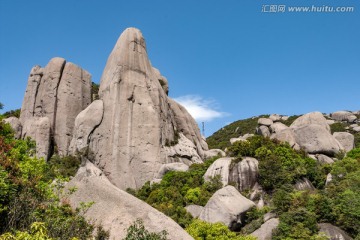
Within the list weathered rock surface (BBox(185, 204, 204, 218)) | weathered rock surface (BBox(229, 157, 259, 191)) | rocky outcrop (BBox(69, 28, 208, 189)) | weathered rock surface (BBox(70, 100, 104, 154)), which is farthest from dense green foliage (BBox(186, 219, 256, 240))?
weathered rock surface (BBox(70, 100, 104, 154))

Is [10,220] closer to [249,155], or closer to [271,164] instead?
[271,164]

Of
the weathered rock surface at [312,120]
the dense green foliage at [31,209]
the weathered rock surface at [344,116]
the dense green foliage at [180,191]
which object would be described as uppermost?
the weathered rock surface at [344,116]

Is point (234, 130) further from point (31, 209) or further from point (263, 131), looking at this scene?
point (31, 209)

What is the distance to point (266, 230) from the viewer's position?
75.0 feet

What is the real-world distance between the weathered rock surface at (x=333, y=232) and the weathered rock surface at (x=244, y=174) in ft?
37.3

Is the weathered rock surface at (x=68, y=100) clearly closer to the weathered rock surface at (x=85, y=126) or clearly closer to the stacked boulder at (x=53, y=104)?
the stacked boulder at (x=53, y=104)

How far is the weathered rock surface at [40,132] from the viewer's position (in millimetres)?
42594

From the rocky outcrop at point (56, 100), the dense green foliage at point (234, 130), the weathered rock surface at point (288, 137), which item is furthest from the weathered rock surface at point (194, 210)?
the dense green foliage at point (234, 130)

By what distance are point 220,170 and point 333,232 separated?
14285mm

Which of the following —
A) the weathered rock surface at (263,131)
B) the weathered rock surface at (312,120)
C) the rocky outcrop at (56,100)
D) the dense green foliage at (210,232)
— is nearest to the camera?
the dense green foliage at (210,232)

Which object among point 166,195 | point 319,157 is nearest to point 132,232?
point 166,195

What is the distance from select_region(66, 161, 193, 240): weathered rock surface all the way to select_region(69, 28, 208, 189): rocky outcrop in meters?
26.3

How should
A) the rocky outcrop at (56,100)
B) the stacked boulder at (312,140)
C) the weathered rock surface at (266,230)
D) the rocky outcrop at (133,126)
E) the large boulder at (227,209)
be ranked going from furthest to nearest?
1. the stacked boulder at (312,140)
2. the rocky outcrop at (56,100)
3. the rocky outcrop at (133,126)
4. the large boulder at (227,209)
5. the weathered rock surface at (266,230)

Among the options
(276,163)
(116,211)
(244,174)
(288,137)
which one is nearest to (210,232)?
(116,211)
